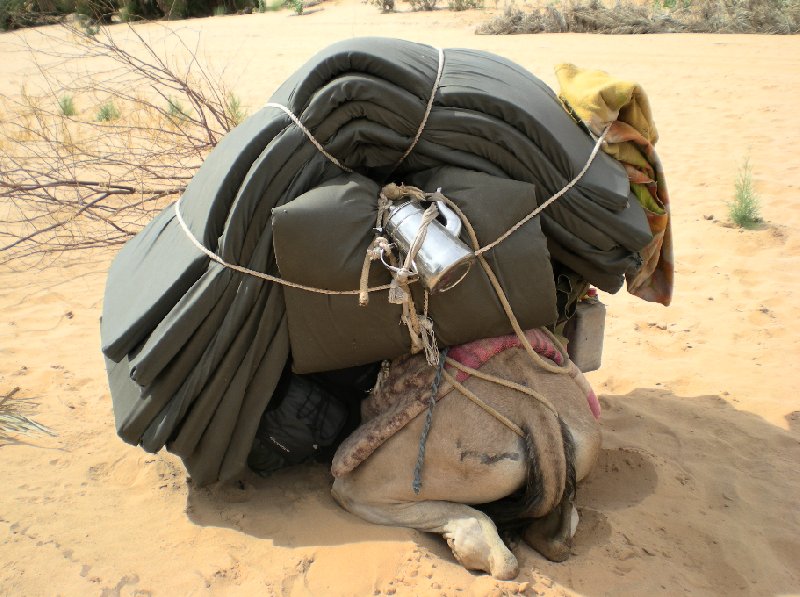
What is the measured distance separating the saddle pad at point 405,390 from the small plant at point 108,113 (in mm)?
7239

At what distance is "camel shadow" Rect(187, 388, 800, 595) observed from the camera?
264cm

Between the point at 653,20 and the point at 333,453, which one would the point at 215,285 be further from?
the point at 653,20

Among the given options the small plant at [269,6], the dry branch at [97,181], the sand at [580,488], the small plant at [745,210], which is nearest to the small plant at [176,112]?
the dry branch at [97,181]

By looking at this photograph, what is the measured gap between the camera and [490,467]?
262 cm

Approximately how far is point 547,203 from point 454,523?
115 cm

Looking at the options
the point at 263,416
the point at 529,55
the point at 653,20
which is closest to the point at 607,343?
the point at 263,416

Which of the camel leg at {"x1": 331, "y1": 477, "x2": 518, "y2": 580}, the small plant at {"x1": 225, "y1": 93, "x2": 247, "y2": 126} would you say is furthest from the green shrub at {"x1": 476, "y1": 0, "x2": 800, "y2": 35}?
the camel leg at {"x1": 331, "y1": 477, "x2": 518, "y2": 580}

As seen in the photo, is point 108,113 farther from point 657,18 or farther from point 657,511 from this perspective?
point 657,18

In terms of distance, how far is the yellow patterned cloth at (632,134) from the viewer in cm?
295

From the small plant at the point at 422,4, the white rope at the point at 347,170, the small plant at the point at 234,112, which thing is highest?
the white rope at the point at 347,170

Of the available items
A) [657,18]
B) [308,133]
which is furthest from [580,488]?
[657,18]

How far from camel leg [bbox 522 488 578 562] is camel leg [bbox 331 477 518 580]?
0.67 feet

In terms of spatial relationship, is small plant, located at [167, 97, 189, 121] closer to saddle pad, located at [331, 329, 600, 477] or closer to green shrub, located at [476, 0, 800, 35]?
saddle pad, located at [331, 329, 600, 477]

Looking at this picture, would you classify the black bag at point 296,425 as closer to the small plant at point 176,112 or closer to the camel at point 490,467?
the camel at point 490,467
